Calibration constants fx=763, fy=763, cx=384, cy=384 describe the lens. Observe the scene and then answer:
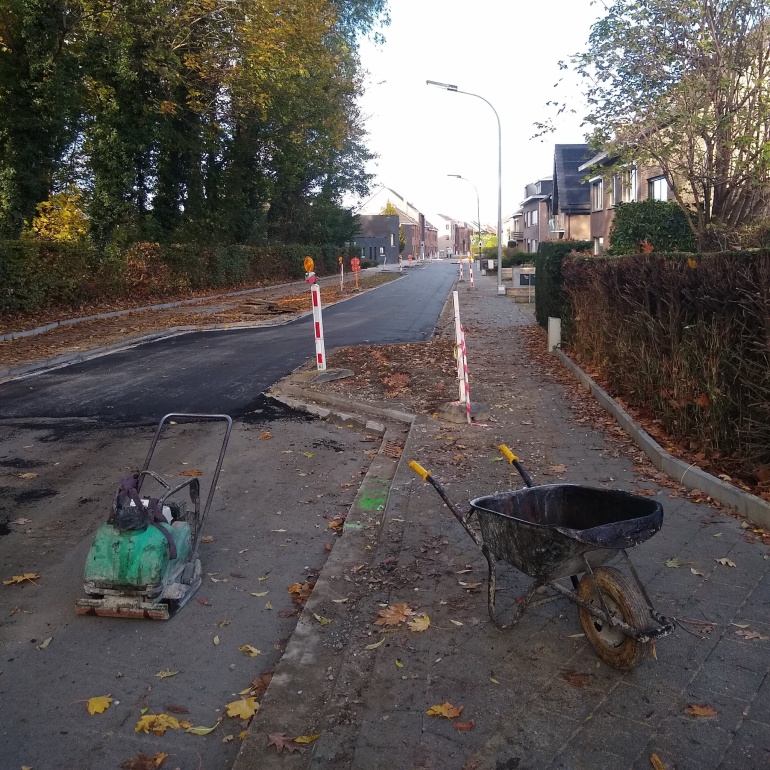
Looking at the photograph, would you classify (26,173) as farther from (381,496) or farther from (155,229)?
(381,496)

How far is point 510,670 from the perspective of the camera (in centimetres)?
358

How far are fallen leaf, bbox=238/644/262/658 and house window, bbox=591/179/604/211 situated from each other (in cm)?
3952

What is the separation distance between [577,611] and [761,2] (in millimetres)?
12367

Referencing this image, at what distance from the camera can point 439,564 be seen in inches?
191

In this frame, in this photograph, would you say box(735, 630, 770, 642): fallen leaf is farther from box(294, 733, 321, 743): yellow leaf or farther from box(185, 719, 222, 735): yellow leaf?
box(185, 719, 222, 735): yellow leaf

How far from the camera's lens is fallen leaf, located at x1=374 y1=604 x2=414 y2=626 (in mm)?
4109

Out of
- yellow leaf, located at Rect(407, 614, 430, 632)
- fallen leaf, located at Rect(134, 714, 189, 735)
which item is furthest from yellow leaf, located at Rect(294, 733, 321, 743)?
yellow leaf, located at Rect(407, 614, 430, 632)

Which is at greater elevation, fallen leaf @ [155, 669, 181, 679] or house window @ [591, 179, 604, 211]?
house window @ [591, 179, 604, 211]

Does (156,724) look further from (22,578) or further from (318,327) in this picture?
(318,327)

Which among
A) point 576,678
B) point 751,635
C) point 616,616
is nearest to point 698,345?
point 751,635

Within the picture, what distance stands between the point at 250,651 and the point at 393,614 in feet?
2.58

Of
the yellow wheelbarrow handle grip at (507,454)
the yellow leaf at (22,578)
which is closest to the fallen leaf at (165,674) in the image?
the yellow leaf at (22,578)

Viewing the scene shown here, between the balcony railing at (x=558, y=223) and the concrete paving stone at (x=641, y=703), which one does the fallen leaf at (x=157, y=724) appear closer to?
the concrete paving stone at (x=641, y=703)

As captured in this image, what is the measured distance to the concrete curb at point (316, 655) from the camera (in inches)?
125
